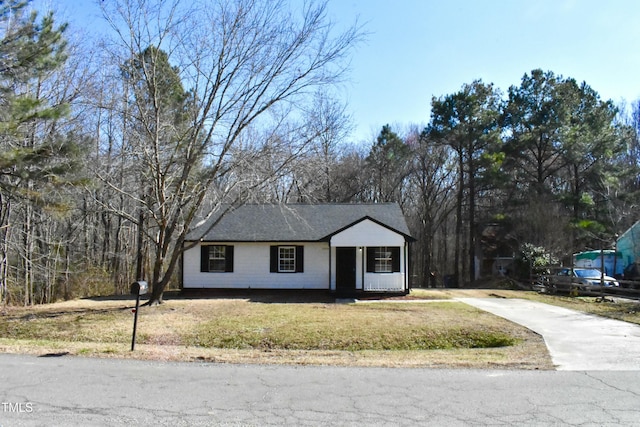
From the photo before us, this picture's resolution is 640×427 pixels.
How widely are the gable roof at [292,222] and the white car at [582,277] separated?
8.20 meters

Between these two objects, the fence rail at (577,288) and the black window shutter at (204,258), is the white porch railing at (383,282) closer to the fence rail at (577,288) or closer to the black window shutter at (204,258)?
the black window shutter at (204,258)

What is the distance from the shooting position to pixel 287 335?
12.6 metres

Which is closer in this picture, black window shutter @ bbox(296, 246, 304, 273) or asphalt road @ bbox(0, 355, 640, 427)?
asphalt road @ bbox(0, 355, 640, 427)

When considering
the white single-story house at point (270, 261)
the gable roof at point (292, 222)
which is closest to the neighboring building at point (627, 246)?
the gable roof at point (292, 222)

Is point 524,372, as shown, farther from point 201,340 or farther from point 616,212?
point 616,212

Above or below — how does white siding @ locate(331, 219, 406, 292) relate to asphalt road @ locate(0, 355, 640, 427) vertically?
above

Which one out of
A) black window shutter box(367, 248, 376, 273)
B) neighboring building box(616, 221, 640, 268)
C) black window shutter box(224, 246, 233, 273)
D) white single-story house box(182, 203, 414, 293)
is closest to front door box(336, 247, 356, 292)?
white single-story house box(182, 203, 414, 293)

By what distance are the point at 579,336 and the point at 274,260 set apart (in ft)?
46.7

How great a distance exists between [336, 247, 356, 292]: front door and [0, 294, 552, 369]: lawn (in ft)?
18.9

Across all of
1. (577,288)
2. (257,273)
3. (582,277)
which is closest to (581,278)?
(582,277)

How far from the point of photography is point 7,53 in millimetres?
12805

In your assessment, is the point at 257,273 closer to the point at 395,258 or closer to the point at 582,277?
the point at 395,258

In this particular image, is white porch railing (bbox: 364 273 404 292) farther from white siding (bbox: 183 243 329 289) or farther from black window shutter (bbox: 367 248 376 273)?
Answer: white siding (bbox: 183 243 329 289)

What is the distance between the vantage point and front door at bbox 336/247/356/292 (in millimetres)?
23609
